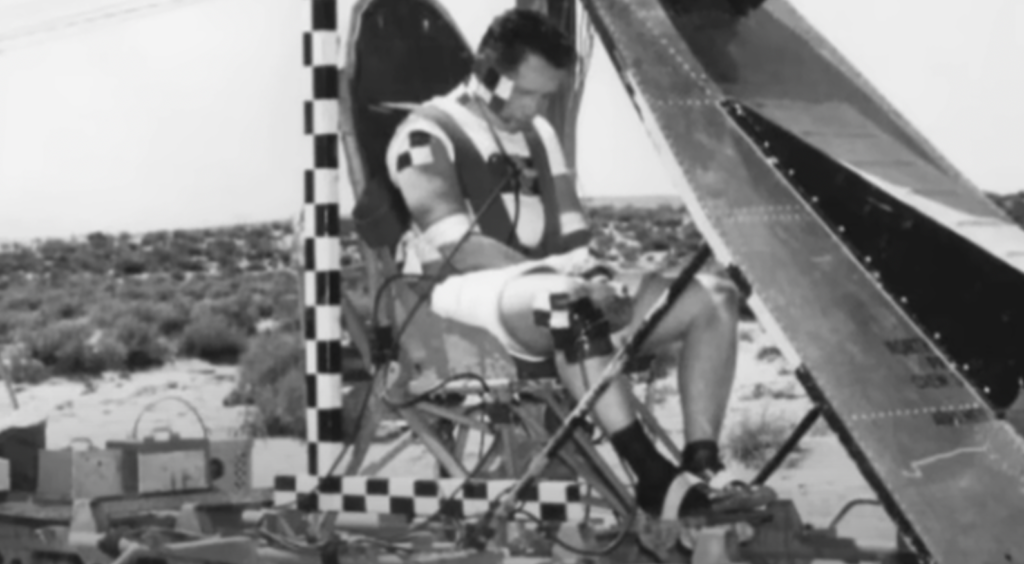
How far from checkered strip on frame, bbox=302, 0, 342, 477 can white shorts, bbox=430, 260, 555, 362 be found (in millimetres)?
399

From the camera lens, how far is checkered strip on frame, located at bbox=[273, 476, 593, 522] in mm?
9555

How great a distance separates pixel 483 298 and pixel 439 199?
42cm

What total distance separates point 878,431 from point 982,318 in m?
0.78

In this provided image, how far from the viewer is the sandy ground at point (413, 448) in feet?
43.1

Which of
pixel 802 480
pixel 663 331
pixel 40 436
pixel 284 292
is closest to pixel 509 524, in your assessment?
A: pixel 663 331

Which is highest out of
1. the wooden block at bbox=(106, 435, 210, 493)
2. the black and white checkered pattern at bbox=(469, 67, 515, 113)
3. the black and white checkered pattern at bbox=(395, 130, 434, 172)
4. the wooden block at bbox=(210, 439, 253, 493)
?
the black and white checkered pattern at bbox=(469, 67, 515, 113)

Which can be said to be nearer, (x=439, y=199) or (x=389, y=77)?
(x=439, y=199)

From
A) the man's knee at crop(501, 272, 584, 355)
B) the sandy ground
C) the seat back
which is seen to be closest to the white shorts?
the man's knee at crop(501, 272, 584, 355)

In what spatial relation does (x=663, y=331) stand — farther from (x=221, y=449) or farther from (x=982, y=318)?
(x=221, y=449)

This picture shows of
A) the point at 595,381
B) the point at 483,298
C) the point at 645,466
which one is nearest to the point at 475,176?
the point at 483,298

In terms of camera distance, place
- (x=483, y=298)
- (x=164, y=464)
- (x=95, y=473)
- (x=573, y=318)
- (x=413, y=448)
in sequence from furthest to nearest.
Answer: (x=413, y=448), (x=164, y=464), (x=95, y=473), (x=483, y=298), (x=573, y=318)

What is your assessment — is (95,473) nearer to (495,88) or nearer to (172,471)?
(172,471)

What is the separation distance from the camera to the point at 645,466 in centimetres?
937

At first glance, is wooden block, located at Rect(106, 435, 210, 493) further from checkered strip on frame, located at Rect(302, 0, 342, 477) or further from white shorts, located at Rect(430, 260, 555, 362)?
white shorts, located at Rect(430, 260, 555, 362)
